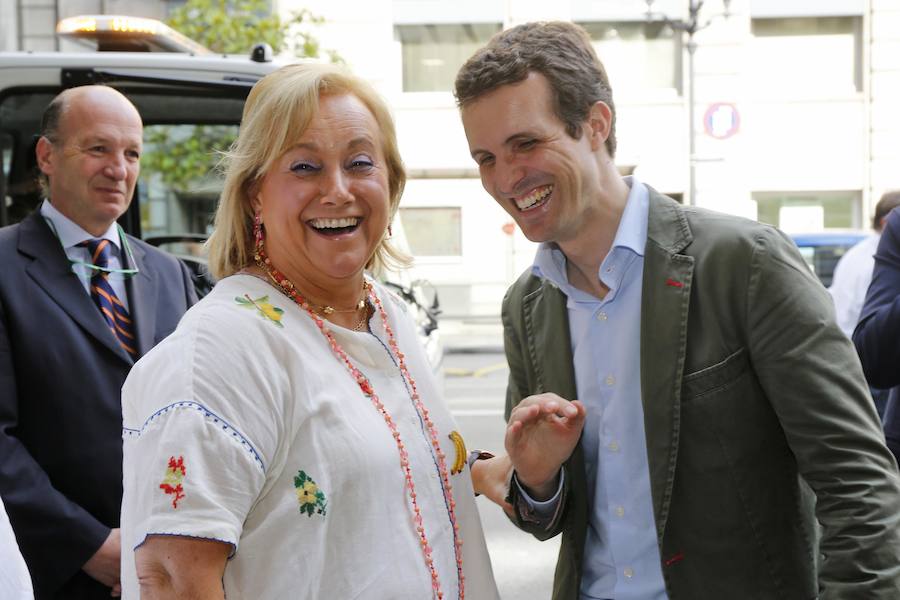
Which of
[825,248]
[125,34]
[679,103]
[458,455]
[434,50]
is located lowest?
[825,248]

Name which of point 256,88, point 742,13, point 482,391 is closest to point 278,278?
point 256,88

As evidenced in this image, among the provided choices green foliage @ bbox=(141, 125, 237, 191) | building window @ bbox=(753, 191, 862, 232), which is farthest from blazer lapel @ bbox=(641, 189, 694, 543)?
building window @ bbox=(753, 191, 862, 232)

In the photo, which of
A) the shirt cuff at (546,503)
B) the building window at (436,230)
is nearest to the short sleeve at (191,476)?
the shirt cuff at (546,503)

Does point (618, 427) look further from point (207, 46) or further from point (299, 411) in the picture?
point (207, 46)

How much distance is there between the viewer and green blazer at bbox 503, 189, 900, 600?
5.58 ft

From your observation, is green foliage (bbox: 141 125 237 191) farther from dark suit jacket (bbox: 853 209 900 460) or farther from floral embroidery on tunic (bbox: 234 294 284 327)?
floral embroidery on tunic (bbox: 234 294 284 327)

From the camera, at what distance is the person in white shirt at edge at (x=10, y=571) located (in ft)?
4.26

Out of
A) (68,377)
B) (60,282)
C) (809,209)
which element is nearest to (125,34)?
(60,282)

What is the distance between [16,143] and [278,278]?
14.3 ft

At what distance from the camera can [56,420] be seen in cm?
269

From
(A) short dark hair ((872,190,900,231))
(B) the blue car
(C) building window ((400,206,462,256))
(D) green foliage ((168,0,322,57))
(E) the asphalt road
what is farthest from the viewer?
(C) building window ((400,206,462,256))

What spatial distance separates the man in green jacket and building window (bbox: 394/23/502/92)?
18701 millimetres

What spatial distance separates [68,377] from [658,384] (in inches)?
65.8

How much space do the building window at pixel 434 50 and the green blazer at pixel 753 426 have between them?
1897 cm
